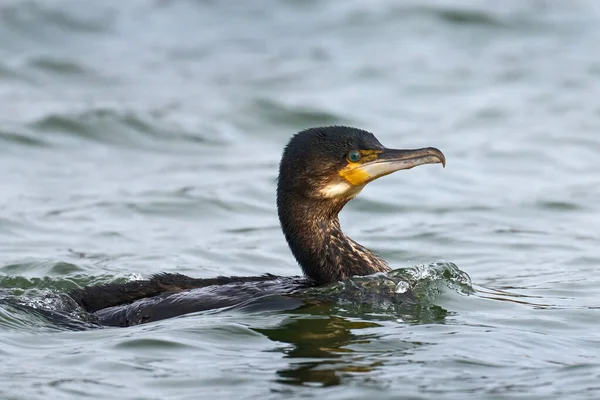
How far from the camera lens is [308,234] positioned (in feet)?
25.0

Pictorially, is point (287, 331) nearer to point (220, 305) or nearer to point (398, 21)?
point (220, 305)

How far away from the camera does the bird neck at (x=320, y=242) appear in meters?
7.60

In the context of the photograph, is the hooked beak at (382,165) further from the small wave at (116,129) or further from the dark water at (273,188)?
the small wave at (116,129)

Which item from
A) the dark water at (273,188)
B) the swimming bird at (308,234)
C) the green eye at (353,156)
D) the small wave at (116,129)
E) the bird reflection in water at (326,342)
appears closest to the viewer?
the bird reflection in water at (326,342)

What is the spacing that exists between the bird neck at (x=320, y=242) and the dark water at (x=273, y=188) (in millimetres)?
302

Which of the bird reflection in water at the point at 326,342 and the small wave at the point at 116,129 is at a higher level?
the small wave at the point at 116,129

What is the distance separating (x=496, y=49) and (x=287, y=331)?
12.6 meters

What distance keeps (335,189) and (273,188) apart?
5284 mm

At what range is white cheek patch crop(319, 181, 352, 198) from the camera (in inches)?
297

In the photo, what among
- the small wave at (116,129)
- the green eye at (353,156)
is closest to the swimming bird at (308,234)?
the green eye at (353,156)

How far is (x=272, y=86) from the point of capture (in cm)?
1720

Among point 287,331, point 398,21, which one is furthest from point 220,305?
point 398,21

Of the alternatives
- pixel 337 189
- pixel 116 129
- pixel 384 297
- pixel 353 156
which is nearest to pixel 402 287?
pixel 384 297

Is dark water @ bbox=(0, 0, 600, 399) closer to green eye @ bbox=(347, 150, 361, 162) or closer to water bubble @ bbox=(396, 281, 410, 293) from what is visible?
water bubble @ bbox=(396, 281, 410, 293)
